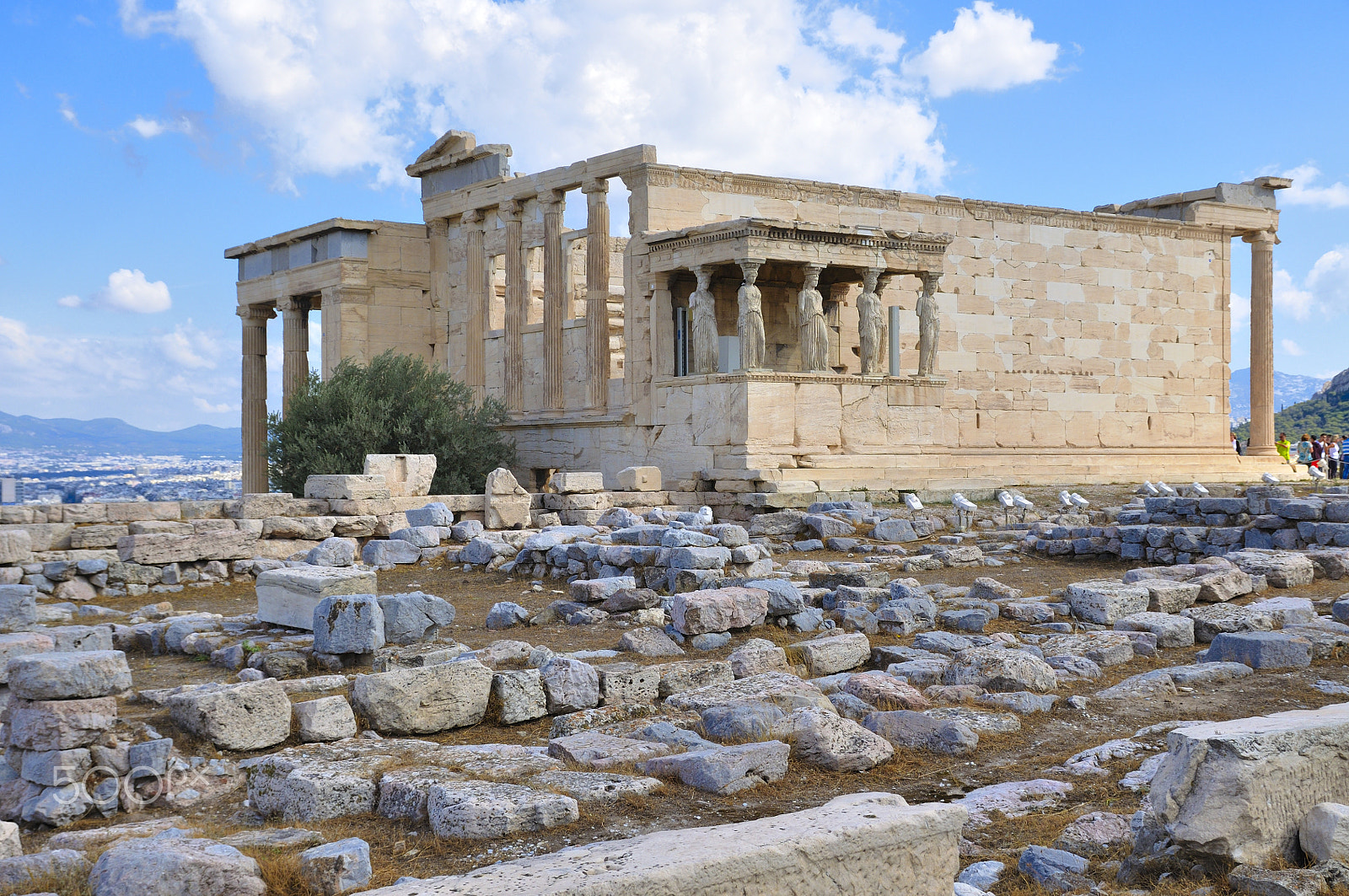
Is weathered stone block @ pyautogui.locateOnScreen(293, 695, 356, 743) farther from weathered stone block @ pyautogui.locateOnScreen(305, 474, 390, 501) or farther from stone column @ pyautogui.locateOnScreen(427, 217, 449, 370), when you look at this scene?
stone column @ pyautogui.locateOnScreen(427, 217, 449, 370)

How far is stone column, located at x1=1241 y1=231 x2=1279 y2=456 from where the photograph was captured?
86.1 feet

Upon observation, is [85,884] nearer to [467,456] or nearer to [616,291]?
[467,456]

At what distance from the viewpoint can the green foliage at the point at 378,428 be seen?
18703 mm

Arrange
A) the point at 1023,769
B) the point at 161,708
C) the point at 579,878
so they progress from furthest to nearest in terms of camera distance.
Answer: the point at 161,708 < the point at 1023,769 < the point at 579,878

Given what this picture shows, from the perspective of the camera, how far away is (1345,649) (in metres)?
7.82

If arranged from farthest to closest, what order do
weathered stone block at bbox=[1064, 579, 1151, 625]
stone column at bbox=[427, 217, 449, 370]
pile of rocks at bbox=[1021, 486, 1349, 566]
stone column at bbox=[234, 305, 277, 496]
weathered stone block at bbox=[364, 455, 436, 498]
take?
1. stone column at bbox=[234, 305, 277, 496]
2. stone column at bbox=[427, 217, 449, 370]
3. weathered stone block at bbox=[364, 455, 436, 498]
4. pile of rocks at bbox=[1021, 486, 1349, 566]
5. weathered stone block at bbox=[1064, 579, 1151, 625]

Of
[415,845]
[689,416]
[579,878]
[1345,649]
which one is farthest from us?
[689,416]

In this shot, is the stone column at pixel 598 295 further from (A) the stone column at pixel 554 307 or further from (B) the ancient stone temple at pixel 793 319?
(A) the stone column at pixel 554 307

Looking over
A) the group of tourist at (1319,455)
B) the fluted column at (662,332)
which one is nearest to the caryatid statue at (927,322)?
the fluted column at (662,332)

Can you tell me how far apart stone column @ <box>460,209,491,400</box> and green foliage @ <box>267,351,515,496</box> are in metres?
2.67

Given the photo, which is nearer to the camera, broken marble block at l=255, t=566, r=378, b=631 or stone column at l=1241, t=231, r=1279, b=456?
broken marble block at l=255, t=566, r=378, b=631

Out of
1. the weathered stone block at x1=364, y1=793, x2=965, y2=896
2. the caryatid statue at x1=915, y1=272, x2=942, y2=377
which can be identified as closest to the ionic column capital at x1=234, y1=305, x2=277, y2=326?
the caryatid statue at x1=915, y1=272, x2=942, y2=377

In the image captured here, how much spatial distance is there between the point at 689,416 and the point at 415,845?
14.0m

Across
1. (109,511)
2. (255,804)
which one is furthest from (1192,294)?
(255,804)
